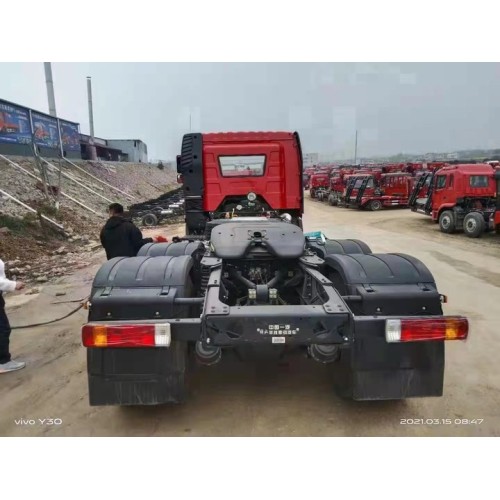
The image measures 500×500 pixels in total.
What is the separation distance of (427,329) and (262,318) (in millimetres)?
895

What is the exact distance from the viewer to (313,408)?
2.82 metres

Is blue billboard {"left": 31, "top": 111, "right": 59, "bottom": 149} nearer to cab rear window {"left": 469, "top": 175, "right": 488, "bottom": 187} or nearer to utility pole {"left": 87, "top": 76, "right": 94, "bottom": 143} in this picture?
utility pole {"left": 87, "top": 76, "right": 94, "bottom": 143}

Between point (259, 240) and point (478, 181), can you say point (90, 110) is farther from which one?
point (478, 181)

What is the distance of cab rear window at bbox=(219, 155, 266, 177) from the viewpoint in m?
5.75

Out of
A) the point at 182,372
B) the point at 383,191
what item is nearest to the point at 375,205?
the point at 383,191

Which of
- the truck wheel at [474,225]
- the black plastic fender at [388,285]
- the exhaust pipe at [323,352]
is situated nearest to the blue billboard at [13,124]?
the black plastic fender at [388,285]

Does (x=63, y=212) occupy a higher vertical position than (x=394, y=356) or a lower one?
higher

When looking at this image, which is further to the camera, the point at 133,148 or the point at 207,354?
the point at 133,148

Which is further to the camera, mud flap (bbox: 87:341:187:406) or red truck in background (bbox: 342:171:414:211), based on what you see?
red truck in background (bbox: 342:171:414:211)

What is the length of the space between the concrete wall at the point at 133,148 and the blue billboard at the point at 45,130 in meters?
0.58

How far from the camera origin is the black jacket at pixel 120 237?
14.5ft

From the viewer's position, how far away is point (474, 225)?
1137 centimetres

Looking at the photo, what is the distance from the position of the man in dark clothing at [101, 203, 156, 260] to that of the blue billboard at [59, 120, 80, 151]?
871 millimetres

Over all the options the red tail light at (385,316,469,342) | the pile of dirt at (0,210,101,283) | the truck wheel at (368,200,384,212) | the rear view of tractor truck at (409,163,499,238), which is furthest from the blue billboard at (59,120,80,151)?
the truck wheel at (368,200,384,212)
